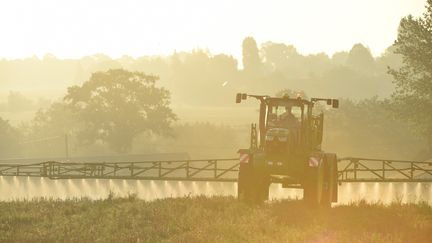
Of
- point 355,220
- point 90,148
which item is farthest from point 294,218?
point 90,148

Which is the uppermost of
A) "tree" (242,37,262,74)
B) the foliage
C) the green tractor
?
"tree" (242,37,262,74)

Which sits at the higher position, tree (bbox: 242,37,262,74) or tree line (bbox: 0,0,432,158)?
tree (bbox: 242,37,262,74)

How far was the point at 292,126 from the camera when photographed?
22938 millimetres

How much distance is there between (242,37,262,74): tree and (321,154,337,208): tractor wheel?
468ft

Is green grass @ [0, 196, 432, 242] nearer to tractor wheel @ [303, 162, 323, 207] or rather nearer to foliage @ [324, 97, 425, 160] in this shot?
tractor wheel @ [303, 162, 323, 207]

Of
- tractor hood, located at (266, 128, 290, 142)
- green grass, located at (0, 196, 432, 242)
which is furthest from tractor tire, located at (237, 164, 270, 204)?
tractor hood, located at (266, 128, 290, 142)

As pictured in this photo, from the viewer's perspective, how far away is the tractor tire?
23.2m

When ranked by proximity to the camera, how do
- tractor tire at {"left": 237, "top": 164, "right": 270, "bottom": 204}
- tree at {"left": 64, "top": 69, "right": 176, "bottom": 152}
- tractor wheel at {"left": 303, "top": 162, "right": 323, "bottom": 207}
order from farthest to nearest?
tree at {"left": 64, "top": 69, "right": 176, "bottom": 152} < tractor tire at {"left": 237, "top": 164, "right": 270, "bottom": 204} < tractor wheel at {"left": 303, "top": 162, "right": 323, "bottom": 207}

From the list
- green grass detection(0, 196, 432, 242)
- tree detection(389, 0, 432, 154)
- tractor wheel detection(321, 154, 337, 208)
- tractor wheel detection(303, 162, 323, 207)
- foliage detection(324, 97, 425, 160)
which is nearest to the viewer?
green grass detection(0, 196, 432, 242)

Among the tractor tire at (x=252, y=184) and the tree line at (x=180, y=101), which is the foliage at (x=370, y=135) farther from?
the tractor tire at (x=252, y=184)

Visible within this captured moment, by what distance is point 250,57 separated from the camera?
17225 centimetres

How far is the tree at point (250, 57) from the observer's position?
554ft

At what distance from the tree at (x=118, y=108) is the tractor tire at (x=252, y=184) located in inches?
1796

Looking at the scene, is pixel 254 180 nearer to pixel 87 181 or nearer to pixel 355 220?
pixel 355 220
